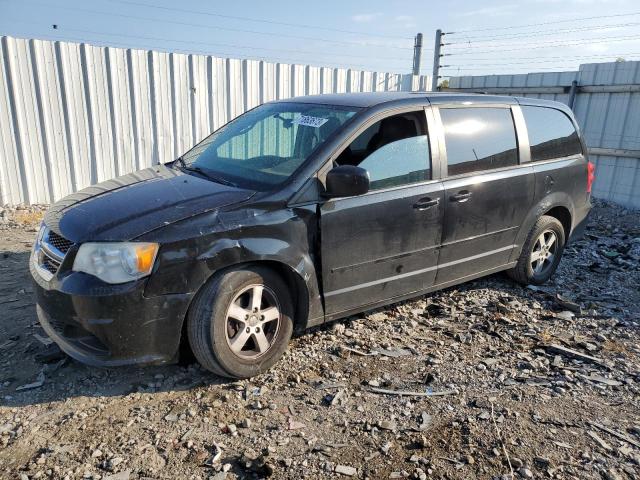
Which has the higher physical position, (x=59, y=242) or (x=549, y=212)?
(x=59, y=242)

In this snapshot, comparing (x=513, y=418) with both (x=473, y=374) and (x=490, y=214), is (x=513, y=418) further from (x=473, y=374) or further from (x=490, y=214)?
(x=490, y=214)

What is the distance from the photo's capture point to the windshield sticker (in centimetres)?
376

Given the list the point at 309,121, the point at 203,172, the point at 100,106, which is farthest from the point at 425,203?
the point at 100,106

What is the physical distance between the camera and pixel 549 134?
494 centimetres

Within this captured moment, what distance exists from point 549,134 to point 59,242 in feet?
14.9

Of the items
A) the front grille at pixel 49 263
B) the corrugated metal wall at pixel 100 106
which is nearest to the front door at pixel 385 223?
the front grille at pixel 49 263

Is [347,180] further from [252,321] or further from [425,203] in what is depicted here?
[252,321]

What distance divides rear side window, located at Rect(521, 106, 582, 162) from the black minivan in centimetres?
2

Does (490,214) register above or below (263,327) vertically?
above

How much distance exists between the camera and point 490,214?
4.38m

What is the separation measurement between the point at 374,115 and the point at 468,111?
1098 millimetres

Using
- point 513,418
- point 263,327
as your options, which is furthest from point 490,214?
point 263,327

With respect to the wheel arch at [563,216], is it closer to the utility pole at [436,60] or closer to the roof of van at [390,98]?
the roof of van at [390,98]

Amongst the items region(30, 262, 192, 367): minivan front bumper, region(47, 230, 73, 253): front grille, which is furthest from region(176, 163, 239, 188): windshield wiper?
region(47, 230, 73, 253): front grille
